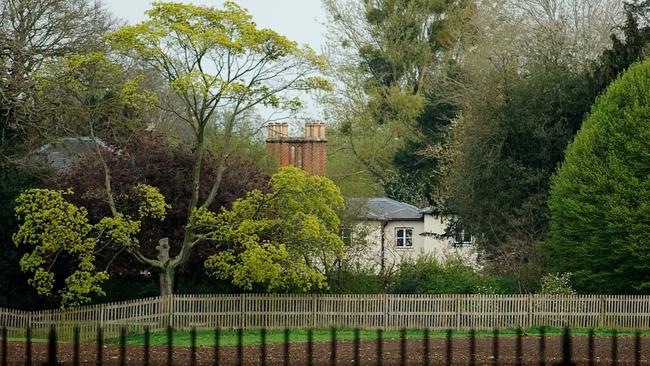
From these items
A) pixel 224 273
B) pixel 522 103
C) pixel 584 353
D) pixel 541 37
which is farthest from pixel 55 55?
pixel 584 353

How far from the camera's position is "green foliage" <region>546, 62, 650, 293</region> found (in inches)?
1688

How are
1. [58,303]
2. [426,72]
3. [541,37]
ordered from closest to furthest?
[58,303] → [541,37] → [426,72]

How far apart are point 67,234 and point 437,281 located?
565 inches

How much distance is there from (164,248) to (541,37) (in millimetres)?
26770

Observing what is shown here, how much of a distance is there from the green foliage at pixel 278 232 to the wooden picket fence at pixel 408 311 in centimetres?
78

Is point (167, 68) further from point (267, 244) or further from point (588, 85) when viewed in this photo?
point (588, 85)

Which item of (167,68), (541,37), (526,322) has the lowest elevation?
(526,322)

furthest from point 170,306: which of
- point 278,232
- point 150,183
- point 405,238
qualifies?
point 405,238

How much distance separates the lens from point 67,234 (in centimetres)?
3938

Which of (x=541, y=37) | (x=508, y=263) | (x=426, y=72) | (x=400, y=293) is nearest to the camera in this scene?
(x=400, y=293)

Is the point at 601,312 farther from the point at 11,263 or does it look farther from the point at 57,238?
the point at 11,263

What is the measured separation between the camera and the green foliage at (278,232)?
40062mm

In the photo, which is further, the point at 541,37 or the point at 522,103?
the point at 541,37

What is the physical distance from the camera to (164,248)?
41.2 metres
